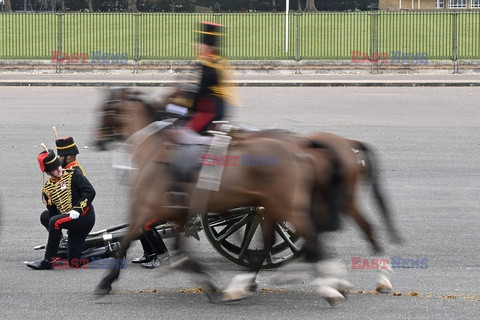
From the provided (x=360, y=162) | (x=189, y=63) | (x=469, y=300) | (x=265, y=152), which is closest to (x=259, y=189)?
(x=265, y=152)

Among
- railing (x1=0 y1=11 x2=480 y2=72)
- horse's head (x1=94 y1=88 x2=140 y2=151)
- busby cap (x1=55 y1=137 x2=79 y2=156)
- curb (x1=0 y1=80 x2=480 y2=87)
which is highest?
railing (x1=0 y1=11 x2=480 y2=72)

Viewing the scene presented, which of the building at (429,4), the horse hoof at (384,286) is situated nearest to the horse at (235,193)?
the horse hoof at (384,286)

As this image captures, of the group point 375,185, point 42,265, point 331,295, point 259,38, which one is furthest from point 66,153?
point 259,38

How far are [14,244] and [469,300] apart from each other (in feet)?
16.3

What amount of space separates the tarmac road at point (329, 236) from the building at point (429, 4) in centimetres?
4143

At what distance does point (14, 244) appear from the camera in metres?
10.8

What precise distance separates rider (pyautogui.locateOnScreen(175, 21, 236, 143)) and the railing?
1039 inches

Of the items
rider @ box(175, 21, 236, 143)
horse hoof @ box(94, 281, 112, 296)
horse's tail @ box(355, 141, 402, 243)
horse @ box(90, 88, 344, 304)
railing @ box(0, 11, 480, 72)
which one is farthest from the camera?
railing @ box(0, 11, 480, 72)

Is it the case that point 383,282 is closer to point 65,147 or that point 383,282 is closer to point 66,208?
point 66,208

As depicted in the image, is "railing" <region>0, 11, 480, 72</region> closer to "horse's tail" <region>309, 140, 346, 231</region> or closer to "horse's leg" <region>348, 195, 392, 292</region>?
"horse's leg" <region>348, 195, 392, 292</region>

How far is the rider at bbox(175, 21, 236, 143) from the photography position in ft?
28.1

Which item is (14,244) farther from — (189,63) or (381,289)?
(189,63)

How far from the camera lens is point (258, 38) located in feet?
130

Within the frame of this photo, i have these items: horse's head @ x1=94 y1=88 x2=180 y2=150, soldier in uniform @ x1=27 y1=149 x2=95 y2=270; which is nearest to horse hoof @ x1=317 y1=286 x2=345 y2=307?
horse's head @ x1=94 y1=88 x2=180 y2=150
